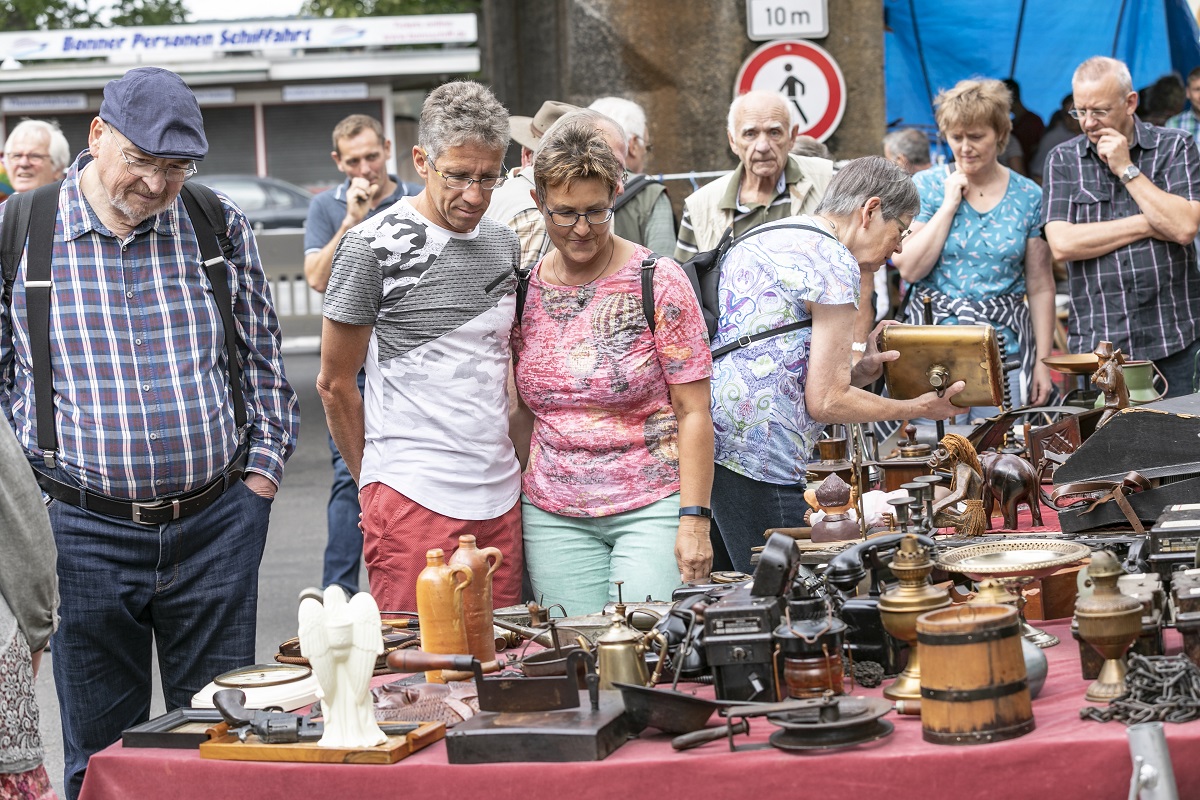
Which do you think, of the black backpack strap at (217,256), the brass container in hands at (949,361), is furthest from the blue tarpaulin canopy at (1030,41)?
the black backpack strap at (217,256)

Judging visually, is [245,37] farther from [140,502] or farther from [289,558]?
[140,502]

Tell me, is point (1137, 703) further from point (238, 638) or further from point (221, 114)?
point (221, 114)

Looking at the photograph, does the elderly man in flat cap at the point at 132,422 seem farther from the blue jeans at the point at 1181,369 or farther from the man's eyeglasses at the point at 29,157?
the man's eyeglasses at the point at 29,157

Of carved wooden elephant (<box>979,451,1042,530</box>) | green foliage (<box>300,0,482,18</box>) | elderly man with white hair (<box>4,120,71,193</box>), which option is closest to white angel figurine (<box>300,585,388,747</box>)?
carved wooden elephant (<box>979,451,1042,530</box>)

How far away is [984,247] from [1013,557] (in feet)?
9.19

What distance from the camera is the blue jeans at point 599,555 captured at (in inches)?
125

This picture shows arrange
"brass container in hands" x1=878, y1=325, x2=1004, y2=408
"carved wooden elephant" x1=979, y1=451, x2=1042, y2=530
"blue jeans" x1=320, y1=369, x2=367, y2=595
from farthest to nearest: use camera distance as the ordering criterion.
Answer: "blue jeans" x1=320, y1=369, x2=367, y2=595, "brass container in hands" x1=878, y1=325, x2=1004, y2=408, "carved wooden elephant" x1=979, y1=451, x2=1042, y2=530

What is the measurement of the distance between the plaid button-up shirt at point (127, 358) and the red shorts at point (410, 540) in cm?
38

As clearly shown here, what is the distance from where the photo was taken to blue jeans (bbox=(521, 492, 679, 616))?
10.5 ft

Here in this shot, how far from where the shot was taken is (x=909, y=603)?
227cm

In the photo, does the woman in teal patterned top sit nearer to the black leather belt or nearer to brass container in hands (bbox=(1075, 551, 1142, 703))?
the black leather belt

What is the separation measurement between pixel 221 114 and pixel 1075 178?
1812cm

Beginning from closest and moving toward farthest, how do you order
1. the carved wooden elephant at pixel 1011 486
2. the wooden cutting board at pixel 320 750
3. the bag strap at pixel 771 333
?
the wooden cutting board at pixel 320 750
the carved wooden elephant at pixel 1011 486
the bag strap at pixel 771 333

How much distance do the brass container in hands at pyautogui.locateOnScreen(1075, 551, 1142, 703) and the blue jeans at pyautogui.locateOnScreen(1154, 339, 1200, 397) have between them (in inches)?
122
